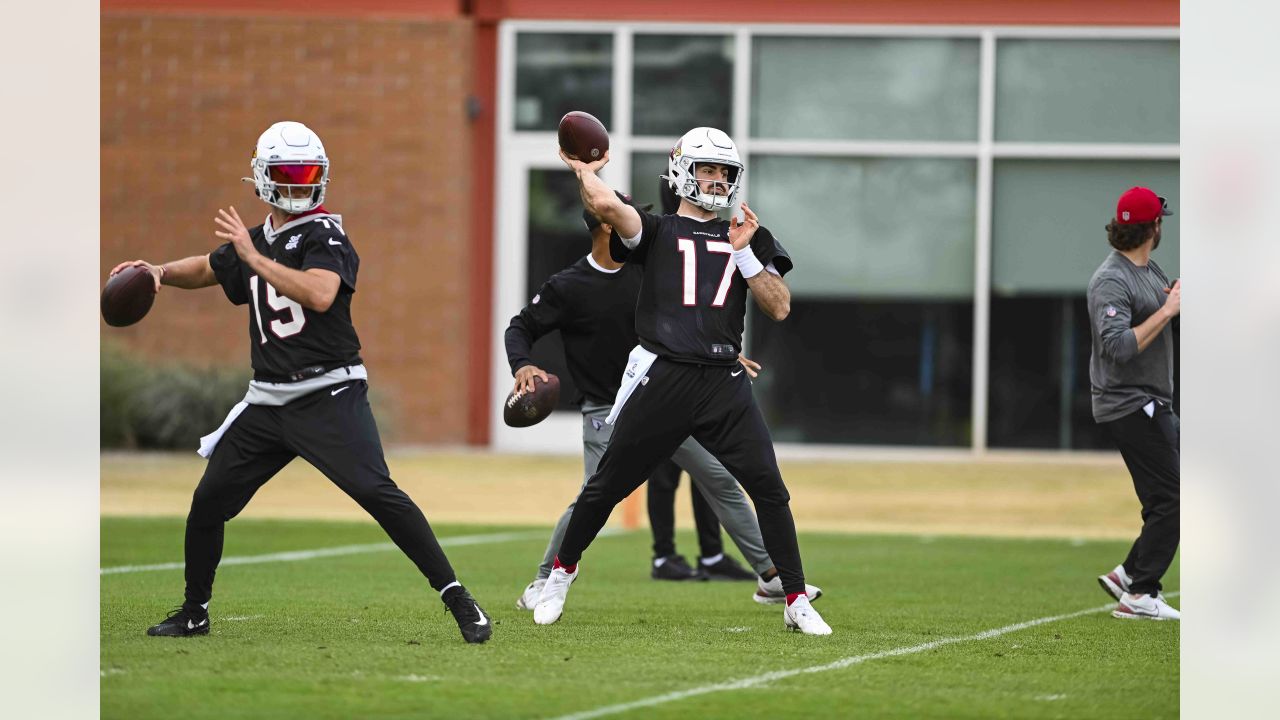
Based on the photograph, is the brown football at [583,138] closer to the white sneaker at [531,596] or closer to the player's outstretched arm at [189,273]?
the player's outstretched arm at [189,273]

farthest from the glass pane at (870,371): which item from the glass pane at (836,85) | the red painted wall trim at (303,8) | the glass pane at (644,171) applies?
the red painted wall trim at (303,8)

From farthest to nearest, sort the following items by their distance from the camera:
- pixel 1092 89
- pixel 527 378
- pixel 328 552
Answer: pixel 1092 89 → pixel 328 552 → pixel 527 378

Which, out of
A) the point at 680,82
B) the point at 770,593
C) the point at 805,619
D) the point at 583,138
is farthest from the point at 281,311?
the point at 680,82

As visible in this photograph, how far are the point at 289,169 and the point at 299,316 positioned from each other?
0.57m

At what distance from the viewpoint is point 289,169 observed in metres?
7.05

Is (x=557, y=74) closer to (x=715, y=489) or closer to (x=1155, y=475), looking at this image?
(x=715, y=489)

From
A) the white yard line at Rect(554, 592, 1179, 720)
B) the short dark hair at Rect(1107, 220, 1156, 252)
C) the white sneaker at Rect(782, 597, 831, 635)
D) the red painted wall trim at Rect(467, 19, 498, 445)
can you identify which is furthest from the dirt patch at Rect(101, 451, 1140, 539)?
the white sneaker at Rect(782, 597, 831, 635)

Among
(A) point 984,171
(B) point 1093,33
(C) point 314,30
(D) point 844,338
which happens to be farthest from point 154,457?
(B) point 1093,33

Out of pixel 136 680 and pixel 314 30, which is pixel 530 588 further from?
pixel 314 30

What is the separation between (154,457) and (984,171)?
8.97 metres

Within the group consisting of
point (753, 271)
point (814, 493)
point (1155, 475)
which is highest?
point (753, 271)

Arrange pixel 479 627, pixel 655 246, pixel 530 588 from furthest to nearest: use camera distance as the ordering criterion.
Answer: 1. pixel 530 588
2. pixel 655 246
3. pixel 479 627

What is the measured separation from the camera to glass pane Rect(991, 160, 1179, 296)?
19.2 m

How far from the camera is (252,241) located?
7.17 meters
